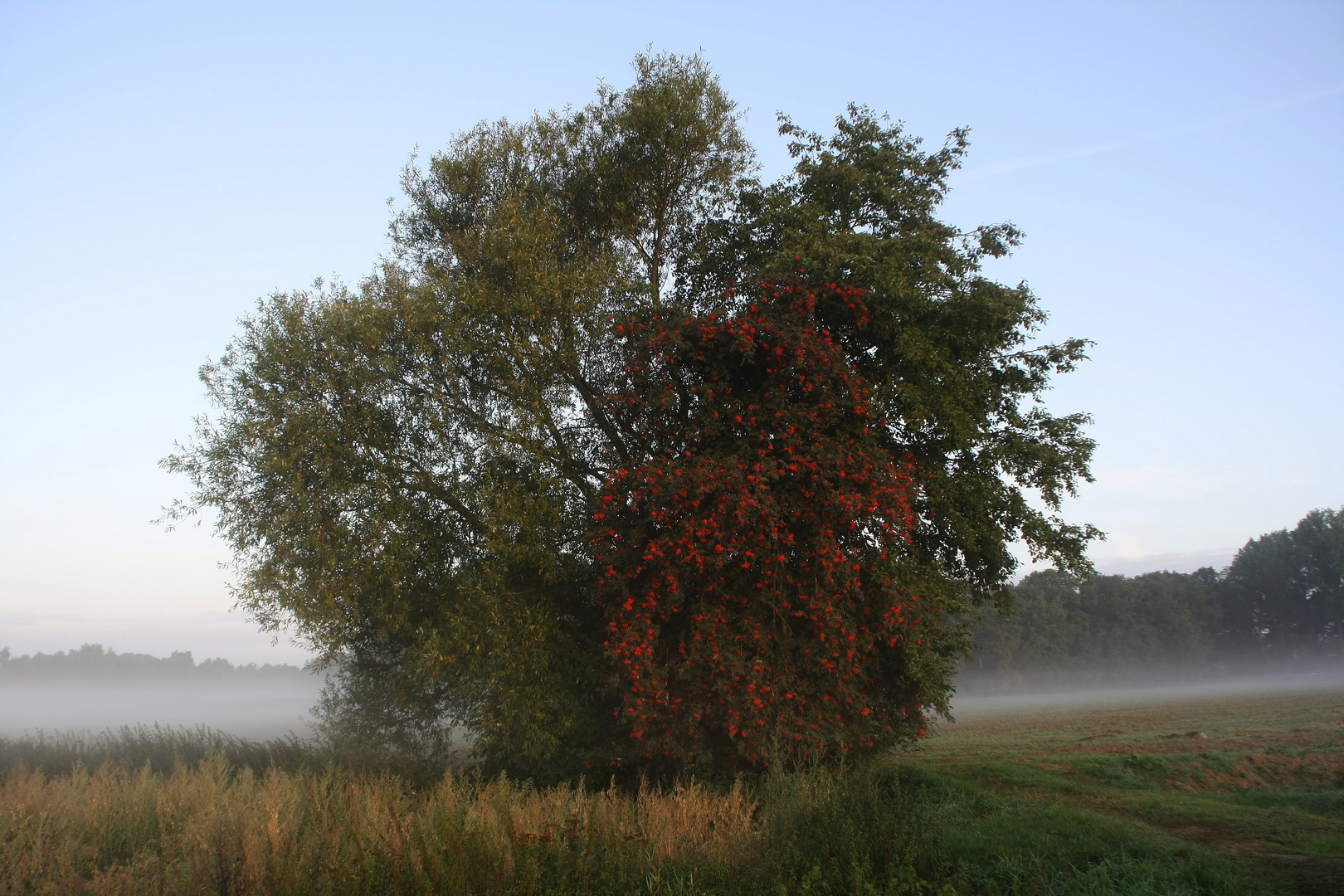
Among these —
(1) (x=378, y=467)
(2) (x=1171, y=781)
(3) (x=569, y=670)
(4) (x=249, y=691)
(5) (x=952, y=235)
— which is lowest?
(4) (x=249, y=691)

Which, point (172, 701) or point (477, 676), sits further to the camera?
point (172, 701)

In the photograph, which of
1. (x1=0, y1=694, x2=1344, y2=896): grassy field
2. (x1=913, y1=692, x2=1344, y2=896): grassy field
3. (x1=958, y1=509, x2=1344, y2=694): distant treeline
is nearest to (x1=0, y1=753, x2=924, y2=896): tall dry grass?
(x1=0, y1=694, x2=1344, y2=896): grassy field

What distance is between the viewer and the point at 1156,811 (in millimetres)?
10930

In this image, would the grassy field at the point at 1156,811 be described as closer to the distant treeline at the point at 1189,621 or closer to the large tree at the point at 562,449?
the large tree at the point at 562,449

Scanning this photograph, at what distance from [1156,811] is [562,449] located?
445 inches

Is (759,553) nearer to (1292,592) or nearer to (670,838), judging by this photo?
(670,838)

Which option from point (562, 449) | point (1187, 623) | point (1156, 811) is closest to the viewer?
point (1156, 811)

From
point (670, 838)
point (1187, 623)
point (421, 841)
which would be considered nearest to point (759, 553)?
point (670, 838)

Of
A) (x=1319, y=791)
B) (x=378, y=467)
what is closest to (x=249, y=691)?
(x=378, y=467)

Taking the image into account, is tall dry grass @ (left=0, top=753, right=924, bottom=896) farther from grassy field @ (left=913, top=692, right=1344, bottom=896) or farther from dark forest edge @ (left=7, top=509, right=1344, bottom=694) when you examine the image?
dark forest edge @ (left=7, top=509, right=1344, bottom=694)

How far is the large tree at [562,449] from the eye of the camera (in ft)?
43.3

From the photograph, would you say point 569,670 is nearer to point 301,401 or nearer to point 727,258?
point 301,401

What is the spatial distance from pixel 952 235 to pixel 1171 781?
1127 cm

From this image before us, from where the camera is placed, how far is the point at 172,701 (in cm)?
10162
